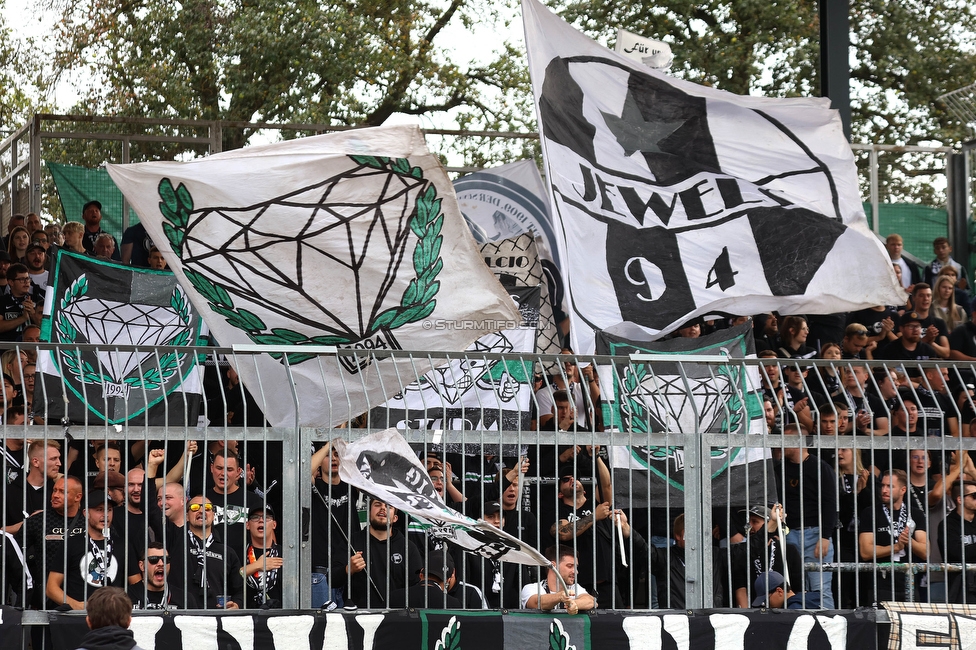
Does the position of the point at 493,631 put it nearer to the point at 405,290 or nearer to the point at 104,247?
the point at 405,290

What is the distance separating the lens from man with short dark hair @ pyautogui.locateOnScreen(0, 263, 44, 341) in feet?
40.0

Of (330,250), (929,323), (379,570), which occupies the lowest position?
(379,570)

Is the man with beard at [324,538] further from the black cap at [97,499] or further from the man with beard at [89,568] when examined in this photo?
the black cap at [97,499]

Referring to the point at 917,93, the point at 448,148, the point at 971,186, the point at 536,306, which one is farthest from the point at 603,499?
the point at 917,93

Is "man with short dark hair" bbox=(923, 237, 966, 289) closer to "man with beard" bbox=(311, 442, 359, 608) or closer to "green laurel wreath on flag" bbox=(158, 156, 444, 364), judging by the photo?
"green laurel wreath on flag" bbox=(158, 156, 444, 364)

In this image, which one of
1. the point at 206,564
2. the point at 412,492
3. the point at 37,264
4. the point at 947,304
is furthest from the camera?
the point at 947,304

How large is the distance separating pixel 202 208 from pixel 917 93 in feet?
70.8

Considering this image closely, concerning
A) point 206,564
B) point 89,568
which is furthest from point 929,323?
point 89,568

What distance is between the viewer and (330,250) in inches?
351

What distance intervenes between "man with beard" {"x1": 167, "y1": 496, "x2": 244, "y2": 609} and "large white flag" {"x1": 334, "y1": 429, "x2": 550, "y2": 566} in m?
1.01

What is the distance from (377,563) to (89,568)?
5.78 ft

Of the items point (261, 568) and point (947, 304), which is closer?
point (261, 568)

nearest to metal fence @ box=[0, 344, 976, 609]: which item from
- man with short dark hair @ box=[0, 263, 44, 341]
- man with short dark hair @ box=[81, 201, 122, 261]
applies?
man with short dark hair @ box=[0, 263, 44, 341]

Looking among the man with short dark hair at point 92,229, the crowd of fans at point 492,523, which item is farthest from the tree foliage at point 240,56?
the crowd of fans at point 492,523
